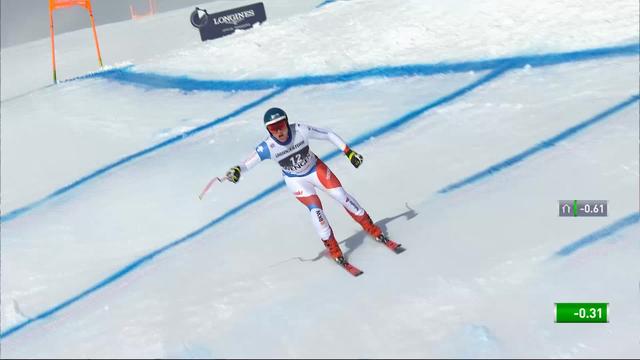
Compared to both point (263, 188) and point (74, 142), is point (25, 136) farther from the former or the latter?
point (263, 188)

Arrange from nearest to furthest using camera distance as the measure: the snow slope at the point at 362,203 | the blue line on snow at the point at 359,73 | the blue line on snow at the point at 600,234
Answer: the snow slope at the point at 362,203 < the blue line on snow at the point at 600,234 < the blue line on snow at the point at 359,73

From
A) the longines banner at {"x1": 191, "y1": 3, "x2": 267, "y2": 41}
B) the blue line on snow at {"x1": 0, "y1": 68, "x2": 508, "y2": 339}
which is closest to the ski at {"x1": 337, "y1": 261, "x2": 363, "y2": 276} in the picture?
the blue line on snow at {"x1": 0, "y1": 68, "x2": 508, "y2": 339}

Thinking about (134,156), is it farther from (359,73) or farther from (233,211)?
(359,73)

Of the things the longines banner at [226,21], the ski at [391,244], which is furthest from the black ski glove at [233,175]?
the longines banner at [226,21]

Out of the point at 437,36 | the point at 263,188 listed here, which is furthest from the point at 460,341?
the point at 437,36

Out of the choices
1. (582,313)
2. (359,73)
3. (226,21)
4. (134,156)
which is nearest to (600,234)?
(582,313)

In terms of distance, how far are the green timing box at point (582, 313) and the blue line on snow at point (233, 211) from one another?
253cm

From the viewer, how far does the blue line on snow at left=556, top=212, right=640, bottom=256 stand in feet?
13.4

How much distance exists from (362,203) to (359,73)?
269 centimetres

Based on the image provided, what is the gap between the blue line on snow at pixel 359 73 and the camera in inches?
259

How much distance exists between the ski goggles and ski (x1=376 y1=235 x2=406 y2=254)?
97 centimetres

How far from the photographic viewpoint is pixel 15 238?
5707 millimetres

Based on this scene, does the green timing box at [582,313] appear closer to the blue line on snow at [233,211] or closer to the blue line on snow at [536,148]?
the blue line on snow at [536,148]

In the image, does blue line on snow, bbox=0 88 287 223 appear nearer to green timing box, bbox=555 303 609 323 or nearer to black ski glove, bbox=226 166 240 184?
black ski glove, bbox=226 166 240 184
